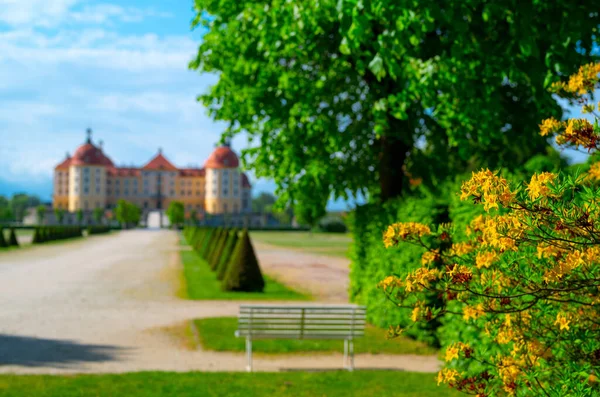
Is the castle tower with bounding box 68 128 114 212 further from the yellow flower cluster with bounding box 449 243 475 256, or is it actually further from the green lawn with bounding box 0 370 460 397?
the yellow flower cluster with bounding box 449 243 475 256

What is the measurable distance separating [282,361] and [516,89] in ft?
21.8

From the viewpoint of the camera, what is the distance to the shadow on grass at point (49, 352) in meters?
8.76

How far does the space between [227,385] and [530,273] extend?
476cm

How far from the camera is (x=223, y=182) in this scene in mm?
135625

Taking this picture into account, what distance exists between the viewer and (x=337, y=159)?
1291 centimetres

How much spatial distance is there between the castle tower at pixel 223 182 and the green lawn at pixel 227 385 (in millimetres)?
127120

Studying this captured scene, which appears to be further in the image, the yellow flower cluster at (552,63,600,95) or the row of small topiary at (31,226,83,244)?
the row of small topiary at (31,226,83,244)

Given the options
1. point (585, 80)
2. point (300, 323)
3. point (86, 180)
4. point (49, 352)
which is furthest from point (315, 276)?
point (86, 180)

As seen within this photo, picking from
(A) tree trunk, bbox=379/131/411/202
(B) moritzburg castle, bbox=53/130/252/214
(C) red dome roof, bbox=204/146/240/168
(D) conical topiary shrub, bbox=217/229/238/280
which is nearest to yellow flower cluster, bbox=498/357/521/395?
(A) tree trunk, bbox=379/131/411/202

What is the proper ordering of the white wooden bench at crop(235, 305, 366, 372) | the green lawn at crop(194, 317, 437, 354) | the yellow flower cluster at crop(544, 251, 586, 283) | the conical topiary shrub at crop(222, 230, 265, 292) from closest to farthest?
the yellow flower cluster at crop(544, 251, 586, 283)
the white wooden bench at crop(235, 305, 366, 372)
the green lawn at crop(194, 317, 437, 354)
the conical topiary shrub at crop(222, 230, 265, 292)

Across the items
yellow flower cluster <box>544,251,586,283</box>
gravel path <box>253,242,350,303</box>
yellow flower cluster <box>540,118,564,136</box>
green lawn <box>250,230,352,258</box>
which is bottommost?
green lawn <box>250,230,352,258</box>

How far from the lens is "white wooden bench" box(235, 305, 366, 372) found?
28.2 ft

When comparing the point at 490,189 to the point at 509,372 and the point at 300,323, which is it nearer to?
the point at 509,372

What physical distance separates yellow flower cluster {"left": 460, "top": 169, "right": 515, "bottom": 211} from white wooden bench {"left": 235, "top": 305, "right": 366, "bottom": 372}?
614 cm
